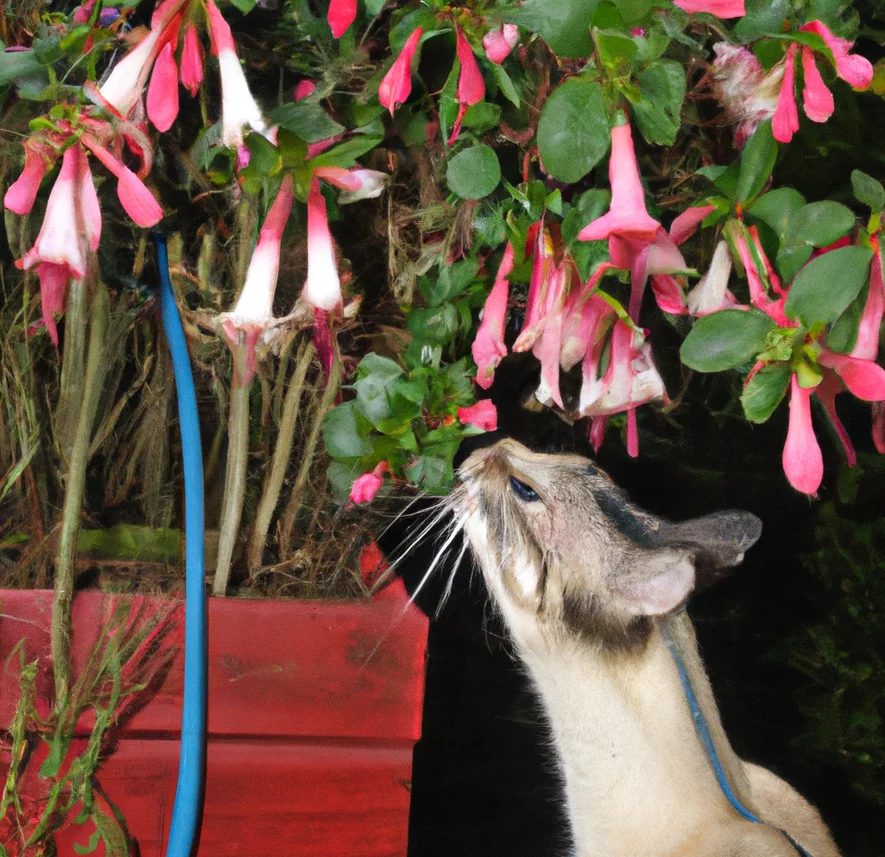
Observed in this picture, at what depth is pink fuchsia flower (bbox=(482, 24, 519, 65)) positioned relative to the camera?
1.22ft

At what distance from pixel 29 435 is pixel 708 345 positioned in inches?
15.7

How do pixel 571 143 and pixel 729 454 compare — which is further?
pixel 729 454

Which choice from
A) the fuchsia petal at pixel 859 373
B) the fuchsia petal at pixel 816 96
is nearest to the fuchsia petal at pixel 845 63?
the fuchsia petal at pixel 816 96

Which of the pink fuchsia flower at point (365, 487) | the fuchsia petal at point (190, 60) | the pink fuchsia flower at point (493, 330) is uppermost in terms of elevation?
the fuchsia petal at point (190, 60)

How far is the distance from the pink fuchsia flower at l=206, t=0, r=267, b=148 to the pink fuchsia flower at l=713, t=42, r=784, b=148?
0.23 m

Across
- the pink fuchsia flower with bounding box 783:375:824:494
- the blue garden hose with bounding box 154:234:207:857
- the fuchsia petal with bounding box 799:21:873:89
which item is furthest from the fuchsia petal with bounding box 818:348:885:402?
the blue garden hose with bounding box 154:234:207:857

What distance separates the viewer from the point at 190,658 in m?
0.45

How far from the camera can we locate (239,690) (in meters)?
0.47

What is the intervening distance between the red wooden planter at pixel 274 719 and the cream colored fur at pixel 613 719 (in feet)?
0.36

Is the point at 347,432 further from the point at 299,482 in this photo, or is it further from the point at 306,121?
the point at 306,121

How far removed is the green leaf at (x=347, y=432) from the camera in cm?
47

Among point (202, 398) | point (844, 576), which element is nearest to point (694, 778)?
point (844, 576)

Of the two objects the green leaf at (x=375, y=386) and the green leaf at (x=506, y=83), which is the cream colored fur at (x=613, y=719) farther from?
the green leaf at (x=506, y=83)

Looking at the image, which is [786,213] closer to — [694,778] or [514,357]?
[514,357]
